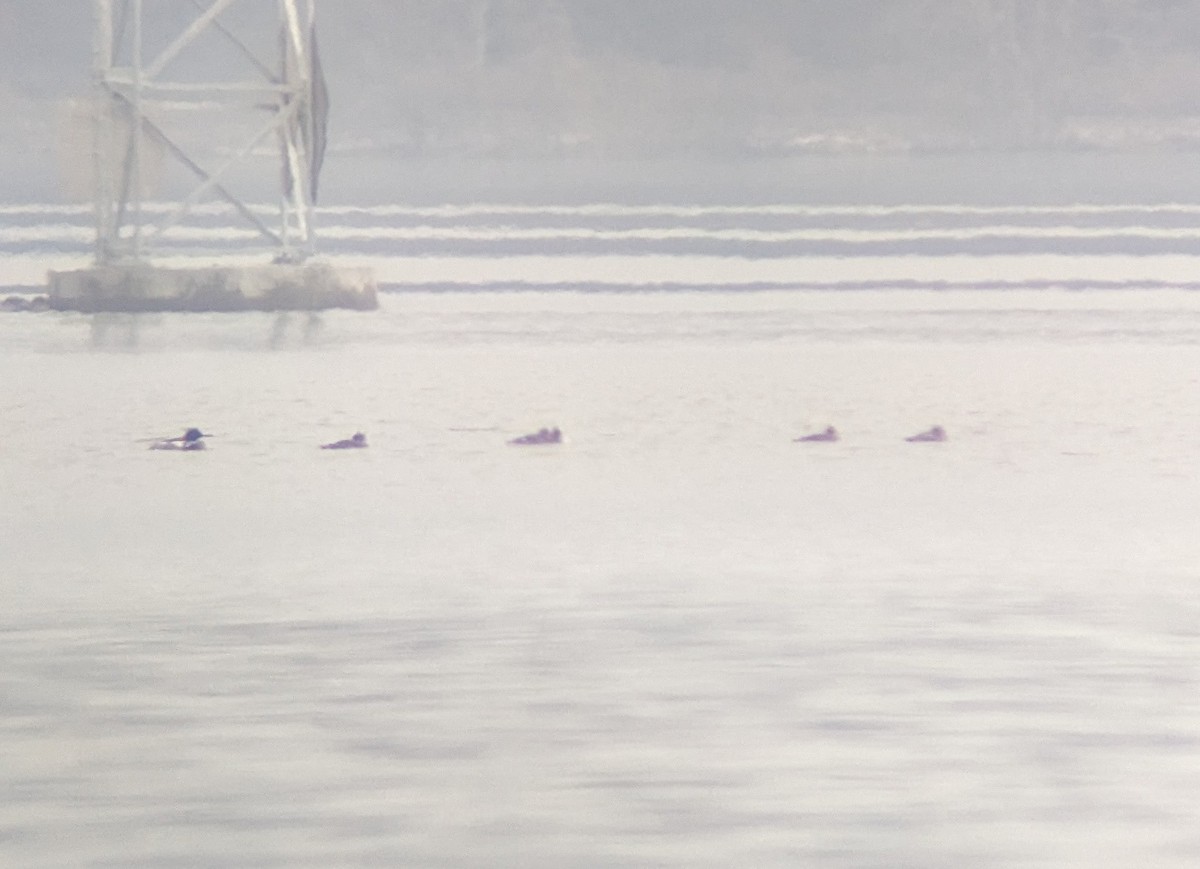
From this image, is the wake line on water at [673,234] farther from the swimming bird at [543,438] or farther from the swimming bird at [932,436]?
the swimming bird at [543,438]

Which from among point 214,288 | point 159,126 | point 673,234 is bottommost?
point 673,234

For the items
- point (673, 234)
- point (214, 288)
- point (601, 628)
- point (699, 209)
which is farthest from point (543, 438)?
point (699, 209)

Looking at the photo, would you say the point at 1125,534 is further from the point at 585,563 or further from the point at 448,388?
the point at 448,388

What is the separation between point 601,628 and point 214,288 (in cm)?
2415

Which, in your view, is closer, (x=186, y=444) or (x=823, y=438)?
(x=186, y=444)

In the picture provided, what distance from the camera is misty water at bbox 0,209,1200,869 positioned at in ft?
31.1

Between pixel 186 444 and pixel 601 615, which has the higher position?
pixel 601 615

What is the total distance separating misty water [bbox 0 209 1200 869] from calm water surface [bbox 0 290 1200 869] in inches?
1.1

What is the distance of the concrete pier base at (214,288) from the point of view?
118 feet

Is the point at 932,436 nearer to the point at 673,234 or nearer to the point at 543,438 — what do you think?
the point at 543,438

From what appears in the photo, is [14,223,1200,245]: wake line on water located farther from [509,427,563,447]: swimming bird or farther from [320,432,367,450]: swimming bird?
[320,432,367,450]: swimming bird

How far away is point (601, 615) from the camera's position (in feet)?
43.5

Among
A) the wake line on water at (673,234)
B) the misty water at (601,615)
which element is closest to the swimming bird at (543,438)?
the misty water at (601,615)

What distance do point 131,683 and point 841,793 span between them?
3.12 metres
